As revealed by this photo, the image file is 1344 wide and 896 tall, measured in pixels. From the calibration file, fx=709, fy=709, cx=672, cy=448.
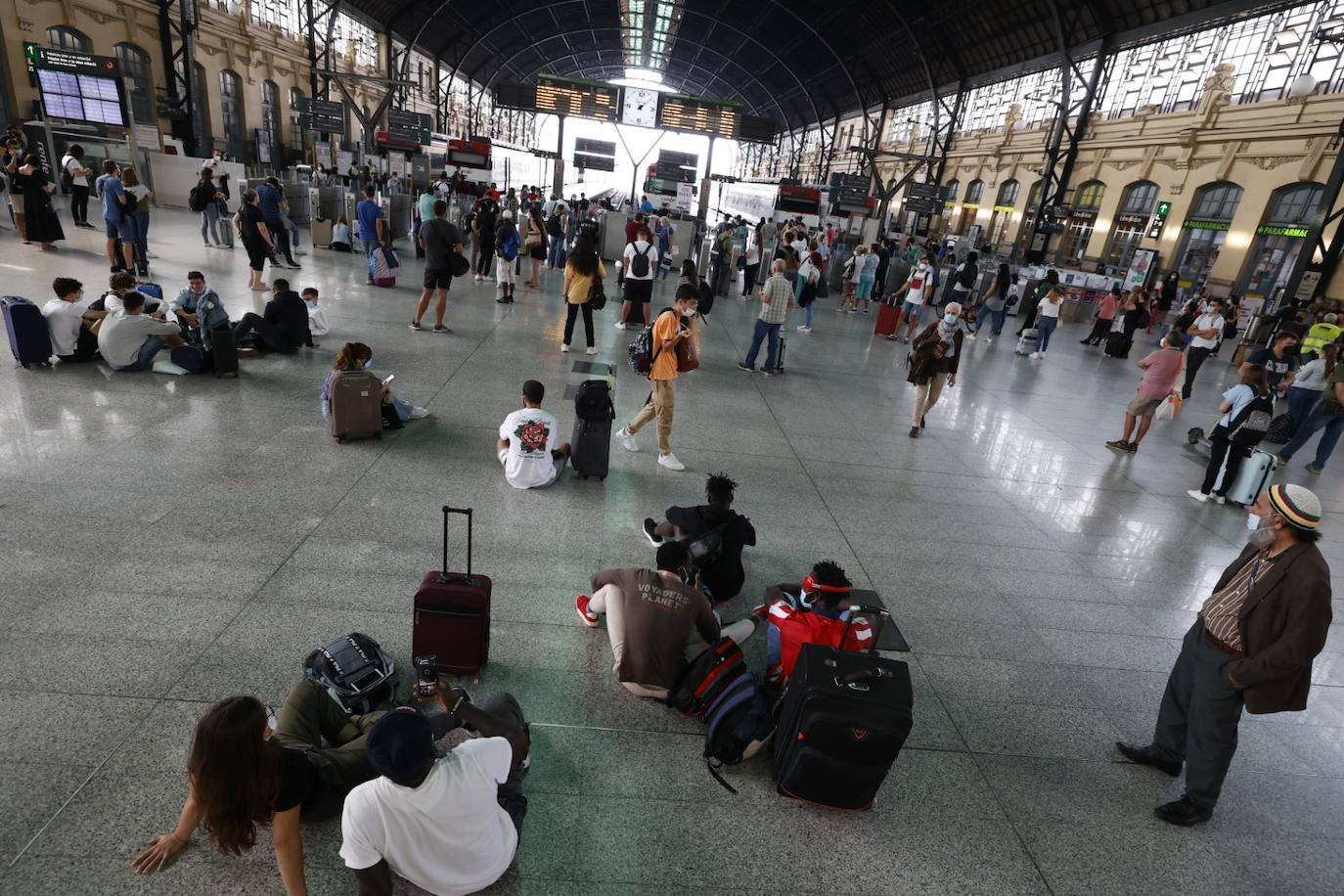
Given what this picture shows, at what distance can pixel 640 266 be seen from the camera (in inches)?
463

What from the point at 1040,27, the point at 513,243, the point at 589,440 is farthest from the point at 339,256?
the point at 1040,27

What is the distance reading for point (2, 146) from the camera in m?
17.0

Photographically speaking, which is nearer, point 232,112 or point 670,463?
point 670,463

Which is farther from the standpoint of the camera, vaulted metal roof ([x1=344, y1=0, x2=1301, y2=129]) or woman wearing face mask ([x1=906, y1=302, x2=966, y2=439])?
vaulted metal roof ([x1=344, y1=0, x2=1301, y2=129])

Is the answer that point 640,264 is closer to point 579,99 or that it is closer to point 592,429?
point 592,429

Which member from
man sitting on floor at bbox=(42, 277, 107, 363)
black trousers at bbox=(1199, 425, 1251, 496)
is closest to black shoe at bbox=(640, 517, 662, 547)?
black trousers at bbox=(1199, 425, 1251, 496)

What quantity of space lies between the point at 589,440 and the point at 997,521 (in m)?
4.02

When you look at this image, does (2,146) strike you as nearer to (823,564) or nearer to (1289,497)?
(823,564)

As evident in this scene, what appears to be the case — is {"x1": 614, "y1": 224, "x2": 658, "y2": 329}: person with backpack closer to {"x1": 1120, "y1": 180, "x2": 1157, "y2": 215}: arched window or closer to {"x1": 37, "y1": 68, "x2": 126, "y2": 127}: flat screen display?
{"x1": 37, "y1": 68, "x2": 126, "y2": 127}: flat screen display

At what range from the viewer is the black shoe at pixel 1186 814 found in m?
3.50

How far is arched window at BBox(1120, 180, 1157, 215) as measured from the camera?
25734 mm

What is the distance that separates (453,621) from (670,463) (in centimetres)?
364

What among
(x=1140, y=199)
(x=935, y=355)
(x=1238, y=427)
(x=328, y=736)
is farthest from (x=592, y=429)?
(x=1140, y=199)

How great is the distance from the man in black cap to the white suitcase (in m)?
8.60
